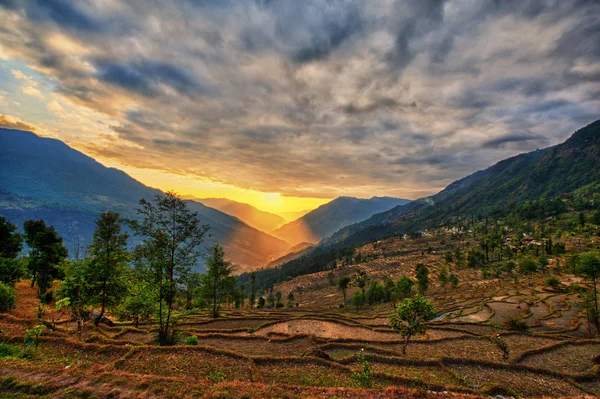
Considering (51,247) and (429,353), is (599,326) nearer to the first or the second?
(429,353)

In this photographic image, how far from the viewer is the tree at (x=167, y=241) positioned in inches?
891

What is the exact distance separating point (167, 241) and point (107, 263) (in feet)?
34.8

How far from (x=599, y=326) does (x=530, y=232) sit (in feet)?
644

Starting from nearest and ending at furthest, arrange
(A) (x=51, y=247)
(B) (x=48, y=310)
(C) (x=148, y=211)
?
(C) (x=148, y=211) < (B) (x=48, y=310) < (A) (x=51, y=247)

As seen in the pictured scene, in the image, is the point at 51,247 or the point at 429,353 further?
the point at 51,247

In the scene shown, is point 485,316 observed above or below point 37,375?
below

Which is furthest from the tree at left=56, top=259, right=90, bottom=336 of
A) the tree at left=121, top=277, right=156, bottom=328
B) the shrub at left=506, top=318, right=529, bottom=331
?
the shrub at left=506, top=318, right=529, bottom=331

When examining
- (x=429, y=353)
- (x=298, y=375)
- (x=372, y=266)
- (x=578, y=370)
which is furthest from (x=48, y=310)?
(x=372, y=266)

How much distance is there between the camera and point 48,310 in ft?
117

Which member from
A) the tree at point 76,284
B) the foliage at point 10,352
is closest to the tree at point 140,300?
the tree at point 76,284

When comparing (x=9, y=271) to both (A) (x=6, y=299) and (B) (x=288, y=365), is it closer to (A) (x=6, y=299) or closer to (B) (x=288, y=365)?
(A) (x=6, y=299)

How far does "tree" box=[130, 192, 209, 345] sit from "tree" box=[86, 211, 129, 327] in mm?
7577

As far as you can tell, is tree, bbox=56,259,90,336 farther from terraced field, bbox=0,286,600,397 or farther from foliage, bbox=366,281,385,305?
foliage, bbox=366,281,385,305

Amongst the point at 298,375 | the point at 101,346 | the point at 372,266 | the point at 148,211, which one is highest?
the point at 148,211
